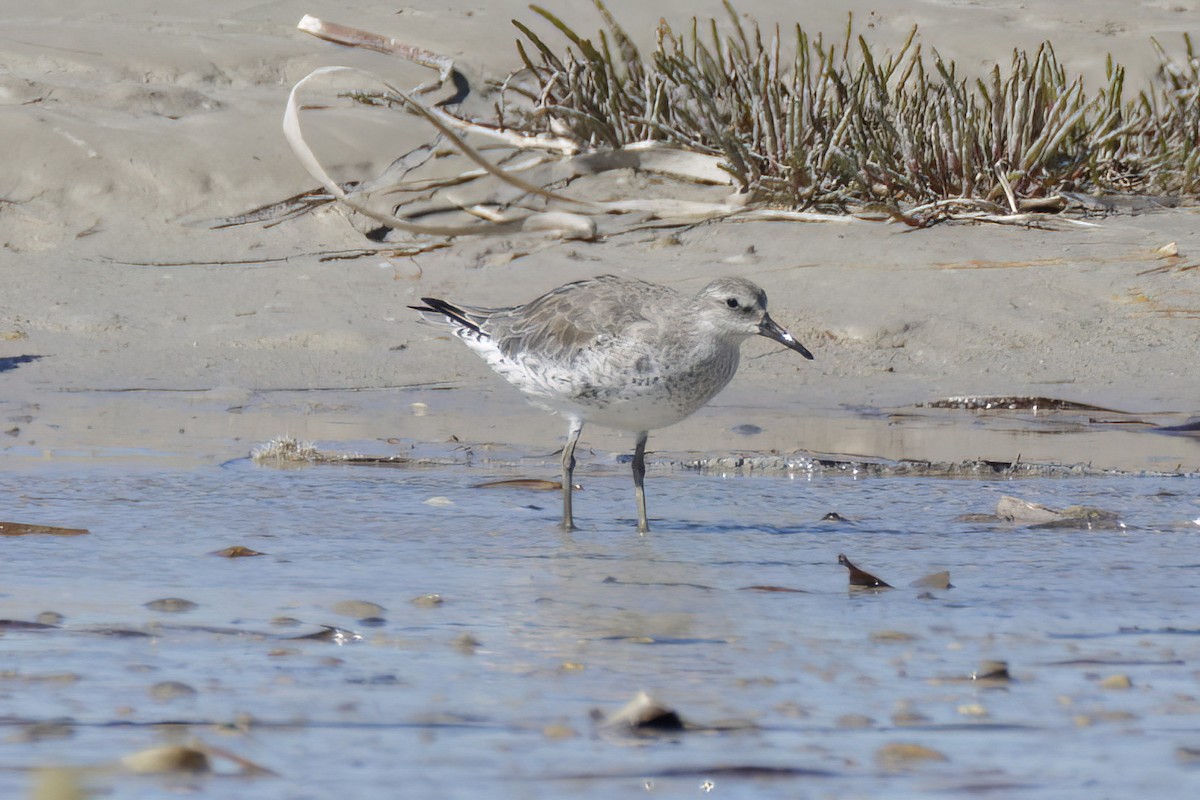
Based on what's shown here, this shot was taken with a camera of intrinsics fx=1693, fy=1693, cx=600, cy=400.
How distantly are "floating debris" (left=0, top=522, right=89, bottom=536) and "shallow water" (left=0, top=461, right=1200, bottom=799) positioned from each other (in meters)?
0.05

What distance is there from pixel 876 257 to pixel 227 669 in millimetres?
6310

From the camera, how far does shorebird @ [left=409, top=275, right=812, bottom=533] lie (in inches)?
212

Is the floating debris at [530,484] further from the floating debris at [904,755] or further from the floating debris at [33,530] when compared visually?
the floating debris at [904,755]

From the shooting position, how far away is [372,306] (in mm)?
8594

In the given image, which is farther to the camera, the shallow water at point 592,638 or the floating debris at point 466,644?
the floating debris at point 466,644

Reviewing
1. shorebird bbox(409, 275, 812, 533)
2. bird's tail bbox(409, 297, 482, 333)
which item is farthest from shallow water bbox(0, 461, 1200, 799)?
bird's tail bbox(409, 297, 482, 333)

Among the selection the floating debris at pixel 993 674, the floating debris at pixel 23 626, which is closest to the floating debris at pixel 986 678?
the floating debris at pixel 993 674

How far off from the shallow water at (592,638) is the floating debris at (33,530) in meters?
0.05

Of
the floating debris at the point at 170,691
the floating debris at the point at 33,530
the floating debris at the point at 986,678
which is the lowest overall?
the floating debris at the point at 170,691

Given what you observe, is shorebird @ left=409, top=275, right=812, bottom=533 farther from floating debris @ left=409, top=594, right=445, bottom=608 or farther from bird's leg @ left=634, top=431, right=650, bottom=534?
floating debris @ left=409, top=594, right=445, bottom=608

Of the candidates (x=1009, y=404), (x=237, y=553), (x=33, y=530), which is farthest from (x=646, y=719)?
(x=1009, y=404)

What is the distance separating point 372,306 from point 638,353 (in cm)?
348

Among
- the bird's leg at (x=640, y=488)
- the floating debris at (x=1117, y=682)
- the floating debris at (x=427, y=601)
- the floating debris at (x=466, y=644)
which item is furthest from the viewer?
the bird's leg at (x=640, y=488)

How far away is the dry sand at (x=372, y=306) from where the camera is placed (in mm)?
6969
